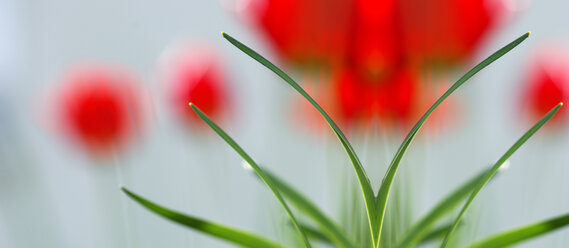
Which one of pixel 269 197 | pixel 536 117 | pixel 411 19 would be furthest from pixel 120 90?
pixel 536 117

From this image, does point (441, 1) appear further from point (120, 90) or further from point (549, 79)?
point (120, 90)

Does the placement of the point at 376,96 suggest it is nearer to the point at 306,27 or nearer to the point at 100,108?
the point at 306,27

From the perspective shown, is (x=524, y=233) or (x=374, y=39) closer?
(x=524, y=233)

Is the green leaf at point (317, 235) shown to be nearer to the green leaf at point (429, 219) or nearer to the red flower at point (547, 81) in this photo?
the green leaf at point (429, 219)

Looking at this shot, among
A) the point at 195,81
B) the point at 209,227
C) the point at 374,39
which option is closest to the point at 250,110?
the point at 195,81

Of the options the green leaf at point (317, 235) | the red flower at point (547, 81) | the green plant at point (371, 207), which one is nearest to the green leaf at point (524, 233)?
the green plant at point (371, 207)

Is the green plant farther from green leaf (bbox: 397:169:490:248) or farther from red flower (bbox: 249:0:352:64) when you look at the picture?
red flower (bbox: 249:0:352:64)
